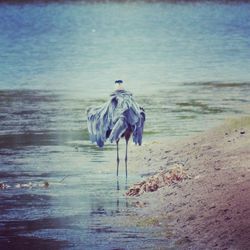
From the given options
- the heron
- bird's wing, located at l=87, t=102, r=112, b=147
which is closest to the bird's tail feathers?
the heron

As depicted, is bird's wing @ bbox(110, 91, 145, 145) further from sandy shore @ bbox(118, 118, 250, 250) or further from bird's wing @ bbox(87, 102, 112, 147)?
sandy shore @ bbox(118, 118, 250, 250)

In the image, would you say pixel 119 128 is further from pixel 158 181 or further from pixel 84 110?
pixel 84 110

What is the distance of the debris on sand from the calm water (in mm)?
194

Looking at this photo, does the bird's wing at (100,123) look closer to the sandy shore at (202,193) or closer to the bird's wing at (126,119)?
the bird's wing at (126,119)

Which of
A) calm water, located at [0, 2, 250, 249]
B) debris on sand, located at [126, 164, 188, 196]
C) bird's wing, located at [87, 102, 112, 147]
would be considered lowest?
calm water, located at [0, 2, 250, 249]

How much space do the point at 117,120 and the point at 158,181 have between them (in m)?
1.67

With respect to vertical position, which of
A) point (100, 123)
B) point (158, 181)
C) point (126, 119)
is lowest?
point (158, 181)

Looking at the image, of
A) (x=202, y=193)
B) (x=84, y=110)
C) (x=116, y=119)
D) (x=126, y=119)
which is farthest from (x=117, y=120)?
(x=84, y=110)

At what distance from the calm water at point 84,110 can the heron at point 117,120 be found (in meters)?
0.44

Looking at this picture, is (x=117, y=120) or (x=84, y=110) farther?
(x=84, y=110)

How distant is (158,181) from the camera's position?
14.7 m

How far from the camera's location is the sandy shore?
1162 cm

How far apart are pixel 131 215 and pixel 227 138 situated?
15.2 feet

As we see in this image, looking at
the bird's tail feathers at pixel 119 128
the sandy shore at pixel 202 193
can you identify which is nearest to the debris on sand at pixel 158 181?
the sandy shore at pixel 202 193
